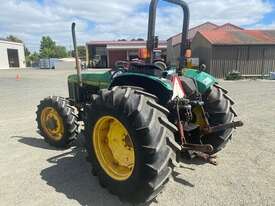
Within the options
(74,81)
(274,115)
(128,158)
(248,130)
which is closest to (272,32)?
(274,115)

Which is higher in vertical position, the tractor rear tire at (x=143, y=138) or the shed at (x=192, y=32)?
the shed at (x=192, y=32)

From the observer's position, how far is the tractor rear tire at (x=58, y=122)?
4.69 metres

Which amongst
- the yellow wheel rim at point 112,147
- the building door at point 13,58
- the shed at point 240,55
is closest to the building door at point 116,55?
the shed at point 240,55

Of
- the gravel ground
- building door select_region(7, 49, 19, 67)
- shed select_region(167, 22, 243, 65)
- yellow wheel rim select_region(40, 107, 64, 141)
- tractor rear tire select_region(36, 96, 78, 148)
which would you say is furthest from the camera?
building door select_region(7, 49, 19, 67)

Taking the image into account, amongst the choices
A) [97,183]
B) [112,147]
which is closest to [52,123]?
[97,183]

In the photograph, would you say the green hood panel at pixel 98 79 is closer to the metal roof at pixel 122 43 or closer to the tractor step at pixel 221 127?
the tractor step at pixel 221 127

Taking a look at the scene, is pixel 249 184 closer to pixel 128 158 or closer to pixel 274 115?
pixel 128 158

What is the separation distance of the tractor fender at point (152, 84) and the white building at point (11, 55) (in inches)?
2144

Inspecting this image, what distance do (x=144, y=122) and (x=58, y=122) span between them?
2581 millimetres

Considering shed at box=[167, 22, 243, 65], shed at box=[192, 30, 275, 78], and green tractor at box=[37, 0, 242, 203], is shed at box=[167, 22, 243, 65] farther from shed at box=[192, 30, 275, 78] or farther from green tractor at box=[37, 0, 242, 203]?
green tractor at box=[37, 0, 242, 203]

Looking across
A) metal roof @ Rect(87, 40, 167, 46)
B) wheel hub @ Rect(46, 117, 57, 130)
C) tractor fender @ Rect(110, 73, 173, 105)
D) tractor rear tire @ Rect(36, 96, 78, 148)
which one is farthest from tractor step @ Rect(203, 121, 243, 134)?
metal roof @ Rect(87, 40, 167, 46)

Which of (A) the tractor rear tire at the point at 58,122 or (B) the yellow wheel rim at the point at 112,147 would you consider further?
(A) the tractor rear tire at the point at 58,122

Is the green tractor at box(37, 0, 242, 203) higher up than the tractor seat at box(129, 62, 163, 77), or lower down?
lower down

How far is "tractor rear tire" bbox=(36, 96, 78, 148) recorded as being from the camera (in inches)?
185
